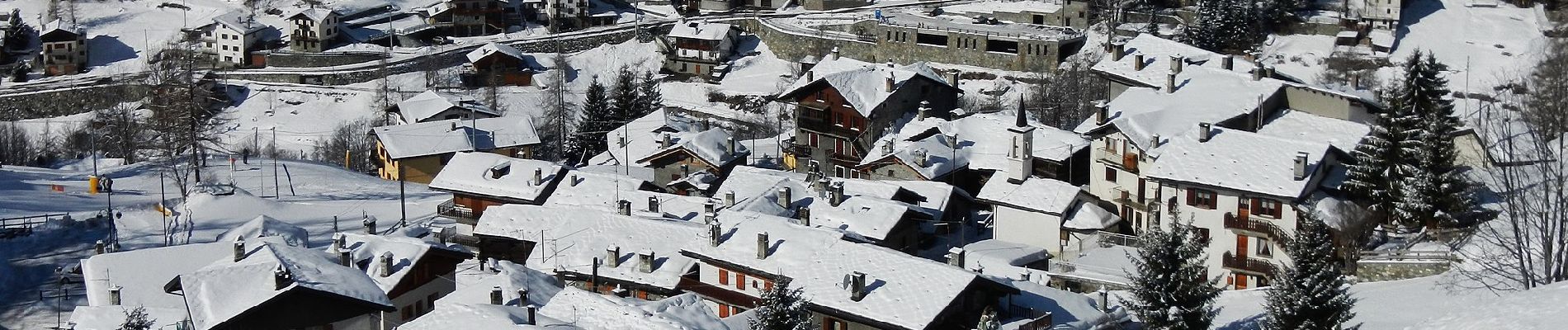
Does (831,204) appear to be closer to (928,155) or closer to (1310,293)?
(928,155)

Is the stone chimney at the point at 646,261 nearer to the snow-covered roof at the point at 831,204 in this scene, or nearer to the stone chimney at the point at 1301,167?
the snow-covered roof at the point at 831,204

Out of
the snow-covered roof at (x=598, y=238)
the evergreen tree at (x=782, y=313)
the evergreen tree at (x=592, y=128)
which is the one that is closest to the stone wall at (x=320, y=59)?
the evergreen tree at (x=592, y=128)

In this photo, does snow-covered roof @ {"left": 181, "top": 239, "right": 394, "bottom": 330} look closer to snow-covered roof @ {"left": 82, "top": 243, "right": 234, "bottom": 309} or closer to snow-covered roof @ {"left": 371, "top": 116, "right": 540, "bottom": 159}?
snow-covered roof @ {"left": 82, "top": 243, "right": 234, "bottom": 309}

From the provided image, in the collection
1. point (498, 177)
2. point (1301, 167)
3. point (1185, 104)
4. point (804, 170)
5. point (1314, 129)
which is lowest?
point (804, 170)

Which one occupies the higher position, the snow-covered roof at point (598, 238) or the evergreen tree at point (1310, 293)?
the evergreen tree at point (1310, 293)

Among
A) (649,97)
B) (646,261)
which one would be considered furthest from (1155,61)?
(649,97)

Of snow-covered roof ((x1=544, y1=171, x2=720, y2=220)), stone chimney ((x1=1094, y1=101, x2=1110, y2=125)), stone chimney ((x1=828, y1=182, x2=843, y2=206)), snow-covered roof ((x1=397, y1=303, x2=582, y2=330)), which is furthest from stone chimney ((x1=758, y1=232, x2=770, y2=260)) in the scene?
stone chimney ((x1=1094, y1=101, x2=1110, y2=125))
